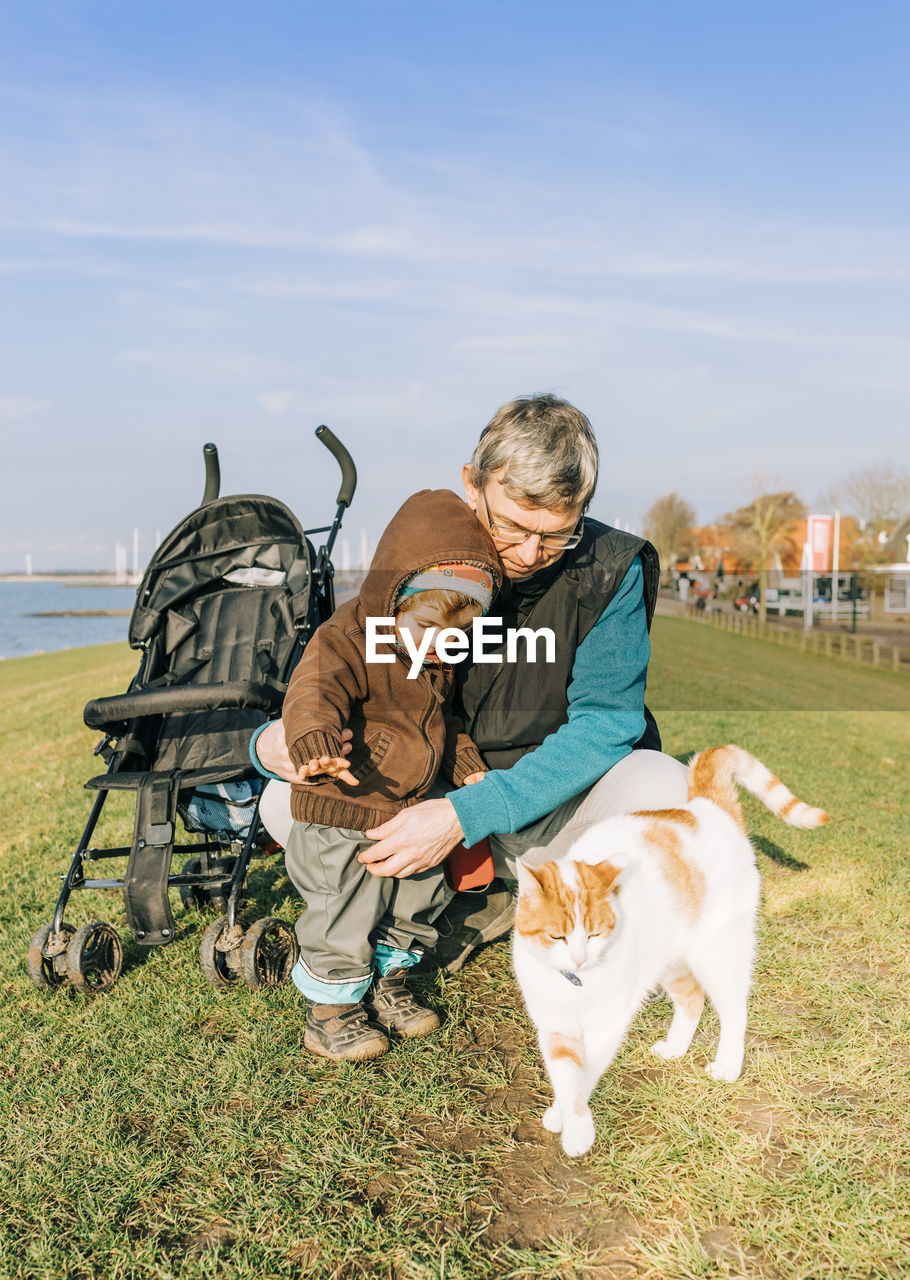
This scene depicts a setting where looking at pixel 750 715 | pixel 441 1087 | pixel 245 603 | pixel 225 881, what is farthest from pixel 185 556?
pixel 750 715

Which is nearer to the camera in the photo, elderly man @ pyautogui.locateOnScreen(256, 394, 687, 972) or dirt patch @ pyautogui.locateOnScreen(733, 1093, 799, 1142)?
dirt patch @ pyautogui.locateOnScreen(733, 1093, 799, 1142)

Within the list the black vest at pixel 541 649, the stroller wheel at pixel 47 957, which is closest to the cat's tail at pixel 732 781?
the black vest at pixel 541 649

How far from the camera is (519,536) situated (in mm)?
2645

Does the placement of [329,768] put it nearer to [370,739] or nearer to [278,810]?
[370,739]

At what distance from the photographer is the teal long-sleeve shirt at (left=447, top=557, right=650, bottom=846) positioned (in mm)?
2529

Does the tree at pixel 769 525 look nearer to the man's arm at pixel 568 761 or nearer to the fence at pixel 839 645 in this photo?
the fence at pixel 839 645

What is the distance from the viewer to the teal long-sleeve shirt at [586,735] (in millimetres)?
2529

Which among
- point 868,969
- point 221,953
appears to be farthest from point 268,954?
point 868,969

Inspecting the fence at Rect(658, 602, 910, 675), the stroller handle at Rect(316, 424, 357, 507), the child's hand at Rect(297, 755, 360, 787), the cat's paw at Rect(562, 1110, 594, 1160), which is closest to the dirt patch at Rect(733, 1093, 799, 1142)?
the cat's paw at Rect(562, 1110, 594, 1160)

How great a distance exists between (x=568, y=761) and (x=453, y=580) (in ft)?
2.15

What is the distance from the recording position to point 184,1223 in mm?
1904

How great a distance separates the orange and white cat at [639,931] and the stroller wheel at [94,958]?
155cm

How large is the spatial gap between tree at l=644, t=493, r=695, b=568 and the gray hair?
69.8 m

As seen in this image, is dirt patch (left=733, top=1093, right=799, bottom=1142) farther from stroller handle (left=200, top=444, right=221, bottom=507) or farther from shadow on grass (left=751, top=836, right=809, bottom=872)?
stroller handle (left=200, top=444, right=221, bottom=507)
